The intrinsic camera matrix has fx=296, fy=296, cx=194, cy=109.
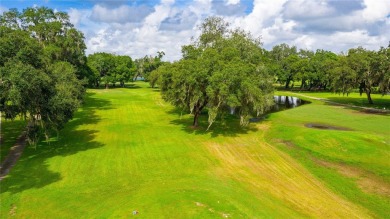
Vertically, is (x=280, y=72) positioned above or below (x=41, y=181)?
above

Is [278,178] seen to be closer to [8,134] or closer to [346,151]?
[346,151]

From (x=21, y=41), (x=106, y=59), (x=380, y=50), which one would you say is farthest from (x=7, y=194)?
(x=106, y=59)

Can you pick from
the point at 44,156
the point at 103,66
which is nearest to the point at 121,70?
the point at 103,66

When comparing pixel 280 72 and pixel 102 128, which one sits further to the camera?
pixel 280 72

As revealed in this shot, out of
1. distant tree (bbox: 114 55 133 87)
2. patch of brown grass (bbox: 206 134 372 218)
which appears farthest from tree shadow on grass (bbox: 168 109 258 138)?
distant tree (bbox: 114 55 133 87)

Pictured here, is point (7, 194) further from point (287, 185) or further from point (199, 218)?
point (287, 185)

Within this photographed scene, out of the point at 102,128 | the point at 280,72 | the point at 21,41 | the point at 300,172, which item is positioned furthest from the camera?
the point at 280,72

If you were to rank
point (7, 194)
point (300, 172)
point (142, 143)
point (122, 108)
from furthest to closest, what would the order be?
point (122, 108)
point (142, 143)
point (300, 172)
point (7, 194)
